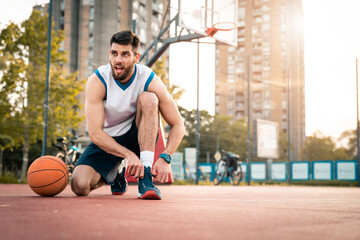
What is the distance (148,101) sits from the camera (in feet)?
10.8

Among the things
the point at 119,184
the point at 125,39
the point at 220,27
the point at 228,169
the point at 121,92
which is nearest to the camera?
the point at 125,39

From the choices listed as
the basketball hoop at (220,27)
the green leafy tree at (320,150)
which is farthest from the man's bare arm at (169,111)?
the green leafy tree at (320,150)

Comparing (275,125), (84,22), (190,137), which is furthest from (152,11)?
(275,125)

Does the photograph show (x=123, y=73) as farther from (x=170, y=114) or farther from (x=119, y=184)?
(x=119, y=184)

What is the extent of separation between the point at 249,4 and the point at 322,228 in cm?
6014

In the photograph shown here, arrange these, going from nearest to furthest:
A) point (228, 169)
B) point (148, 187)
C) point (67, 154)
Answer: point (148, 187)
point (67, 154)
point (228, 169)

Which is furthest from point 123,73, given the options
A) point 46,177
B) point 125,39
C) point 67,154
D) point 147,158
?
point 67,154

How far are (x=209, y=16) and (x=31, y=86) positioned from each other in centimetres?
775

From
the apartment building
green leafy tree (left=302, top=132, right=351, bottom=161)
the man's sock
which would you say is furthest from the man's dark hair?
the apartment building

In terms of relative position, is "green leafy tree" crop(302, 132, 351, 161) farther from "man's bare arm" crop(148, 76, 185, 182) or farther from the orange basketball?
the orange basketball

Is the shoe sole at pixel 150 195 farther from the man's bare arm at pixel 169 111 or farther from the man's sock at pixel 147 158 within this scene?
the man's bare arm at pixel 169 111

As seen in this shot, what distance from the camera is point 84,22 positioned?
31.3 m

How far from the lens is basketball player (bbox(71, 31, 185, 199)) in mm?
3166

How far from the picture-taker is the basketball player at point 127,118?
10.4 ft
